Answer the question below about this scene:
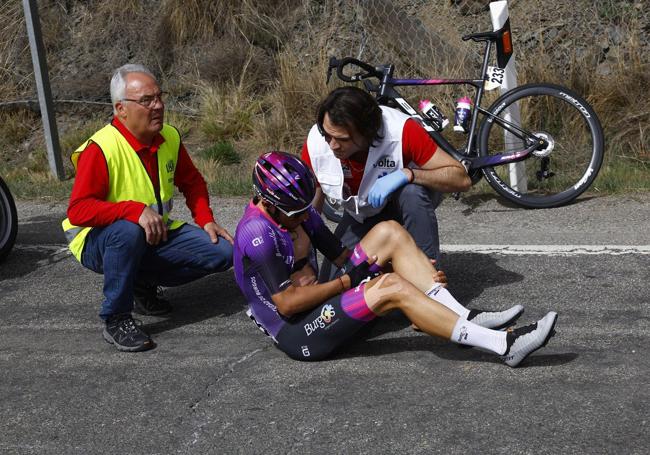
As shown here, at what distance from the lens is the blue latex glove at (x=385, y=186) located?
5.41 metres

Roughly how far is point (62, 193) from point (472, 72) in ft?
13.1

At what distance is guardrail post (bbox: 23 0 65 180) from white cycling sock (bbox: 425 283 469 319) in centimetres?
584

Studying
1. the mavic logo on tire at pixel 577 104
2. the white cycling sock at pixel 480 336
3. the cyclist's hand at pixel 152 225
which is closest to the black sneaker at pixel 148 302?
the cyclist's hand at pixel 152 225

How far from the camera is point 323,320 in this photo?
15.6 feet

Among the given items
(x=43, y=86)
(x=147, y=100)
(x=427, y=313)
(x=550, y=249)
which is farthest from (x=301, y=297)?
(x=43, y=86)

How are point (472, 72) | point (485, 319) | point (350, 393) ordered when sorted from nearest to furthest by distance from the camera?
point (350, 393), point (485, 319), point (472, 72)

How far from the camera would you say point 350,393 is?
4488mm

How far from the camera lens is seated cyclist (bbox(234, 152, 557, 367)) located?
180 inches

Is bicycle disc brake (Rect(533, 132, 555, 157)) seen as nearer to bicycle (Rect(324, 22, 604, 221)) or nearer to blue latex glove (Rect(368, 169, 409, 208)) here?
bicycle (Rect(324, 22, 604, 221))

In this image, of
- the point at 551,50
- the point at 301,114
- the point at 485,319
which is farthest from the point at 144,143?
the point at 551,50

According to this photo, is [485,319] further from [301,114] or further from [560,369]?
[301,114]

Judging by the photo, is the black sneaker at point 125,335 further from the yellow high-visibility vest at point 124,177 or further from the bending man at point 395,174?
the bending man at point 395,174

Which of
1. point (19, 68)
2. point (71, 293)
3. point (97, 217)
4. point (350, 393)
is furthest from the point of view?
point (19, 68)

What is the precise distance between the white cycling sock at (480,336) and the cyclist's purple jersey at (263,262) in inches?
32.1
